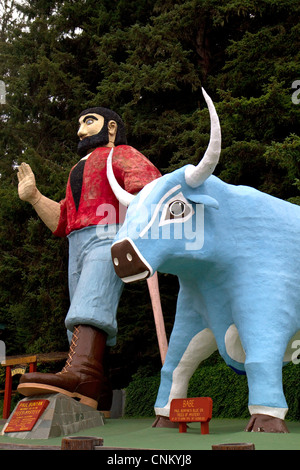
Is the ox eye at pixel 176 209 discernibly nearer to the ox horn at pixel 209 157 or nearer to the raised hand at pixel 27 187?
the ox horn at pixel 209 157

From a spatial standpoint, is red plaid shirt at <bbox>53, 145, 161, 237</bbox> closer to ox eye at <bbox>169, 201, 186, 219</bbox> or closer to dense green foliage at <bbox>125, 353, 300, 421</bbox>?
ox eye at <bbox>169, 201, 186, 219</bbox>

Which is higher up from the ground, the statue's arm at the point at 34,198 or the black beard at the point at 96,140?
the black beard at the point at 96,140

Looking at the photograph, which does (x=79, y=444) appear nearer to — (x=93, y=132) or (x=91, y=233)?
(x=91, y=233)

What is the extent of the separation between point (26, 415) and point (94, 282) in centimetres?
145

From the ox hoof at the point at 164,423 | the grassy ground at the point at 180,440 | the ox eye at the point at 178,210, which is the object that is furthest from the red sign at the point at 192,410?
the ox eye at the point at 178,210

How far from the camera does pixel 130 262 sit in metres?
4.48

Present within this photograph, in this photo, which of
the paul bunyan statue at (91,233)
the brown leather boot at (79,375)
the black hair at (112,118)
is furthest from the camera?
the black hair at (112,118)

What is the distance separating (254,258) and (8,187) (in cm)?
611

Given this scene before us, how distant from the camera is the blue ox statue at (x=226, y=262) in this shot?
4.50 metres

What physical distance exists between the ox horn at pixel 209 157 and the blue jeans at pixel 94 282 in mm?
1632
